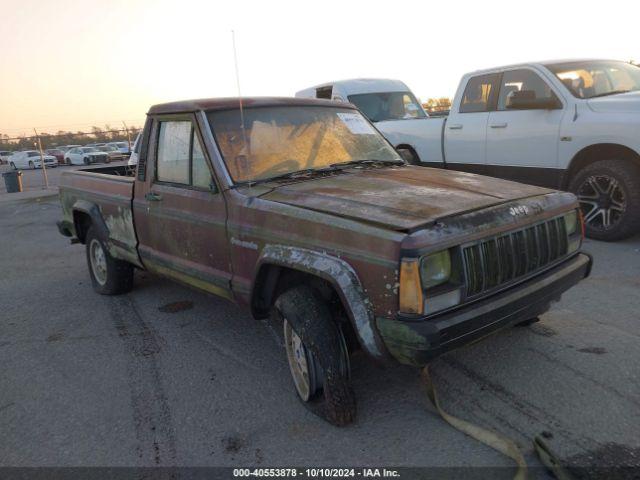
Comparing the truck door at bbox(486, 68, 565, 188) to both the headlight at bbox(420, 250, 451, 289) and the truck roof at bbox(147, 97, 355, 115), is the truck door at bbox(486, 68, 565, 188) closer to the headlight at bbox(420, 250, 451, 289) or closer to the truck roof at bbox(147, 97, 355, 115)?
the truck roof at bbox(147, 97, 355, 115)

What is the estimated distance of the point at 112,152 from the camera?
1437 inches

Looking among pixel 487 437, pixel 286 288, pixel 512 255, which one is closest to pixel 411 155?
pixel 286 288

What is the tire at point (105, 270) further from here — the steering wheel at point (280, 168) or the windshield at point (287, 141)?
the steering wheel at point (280, 168)

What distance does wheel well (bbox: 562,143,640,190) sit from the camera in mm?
5863

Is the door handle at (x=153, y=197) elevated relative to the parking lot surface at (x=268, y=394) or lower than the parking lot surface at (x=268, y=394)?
elevated

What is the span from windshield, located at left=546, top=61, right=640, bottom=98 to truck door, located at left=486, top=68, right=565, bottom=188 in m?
0.23

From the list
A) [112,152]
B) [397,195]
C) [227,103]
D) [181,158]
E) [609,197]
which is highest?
[227,103]

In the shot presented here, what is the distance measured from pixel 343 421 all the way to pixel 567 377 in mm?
1429

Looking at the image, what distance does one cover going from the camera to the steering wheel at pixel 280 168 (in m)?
3.62

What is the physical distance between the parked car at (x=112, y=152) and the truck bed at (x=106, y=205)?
103 ft

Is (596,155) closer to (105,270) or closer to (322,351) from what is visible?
(322,351)

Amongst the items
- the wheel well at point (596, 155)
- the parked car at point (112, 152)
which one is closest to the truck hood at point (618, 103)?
the wheel well at point (596, 155)

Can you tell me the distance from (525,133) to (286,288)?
183 inches

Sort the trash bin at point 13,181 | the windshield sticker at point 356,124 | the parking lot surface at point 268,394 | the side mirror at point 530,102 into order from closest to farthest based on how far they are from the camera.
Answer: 1. the parking lot surface at point 268,394
2. the windshield sticker at point 356,124
3. the side mirror at point 530,102
4. the trash bin at point 13,181
